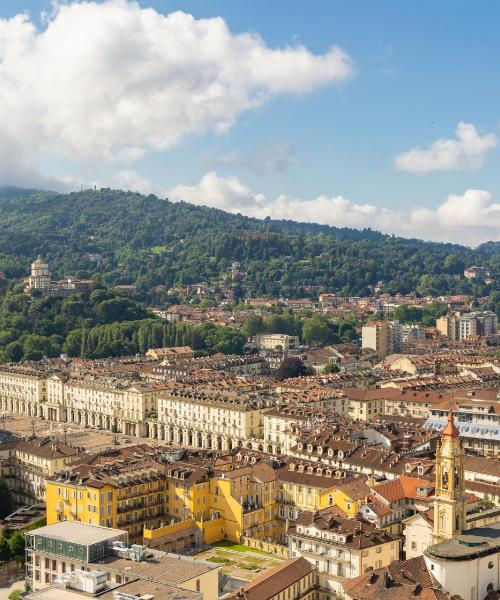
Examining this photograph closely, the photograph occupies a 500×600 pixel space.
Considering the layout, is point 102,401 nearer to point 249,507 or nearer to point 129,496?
point 129,496

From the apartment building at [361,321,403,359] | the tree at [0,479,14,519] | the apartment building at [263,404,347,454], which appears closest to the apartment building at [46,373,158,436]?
the apartment building at [263,404,347,454]

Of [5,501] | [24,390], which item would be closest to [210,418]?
[5,501]

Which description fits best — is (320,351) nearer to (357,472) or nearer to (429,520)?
(357,472)

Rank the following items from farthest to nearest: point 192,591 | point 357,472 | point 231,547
→ point 357,472 < point 231,547 < point 192,591

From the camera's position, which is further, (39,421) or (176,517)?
(39,421)

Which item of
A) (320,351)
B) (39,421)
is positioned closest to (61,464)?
(39,421)

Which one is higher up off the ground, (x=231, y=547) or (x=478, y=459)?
(x=478, y=459)

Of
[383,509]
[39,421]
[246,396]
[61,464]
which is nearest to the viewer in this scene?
[383,509]
